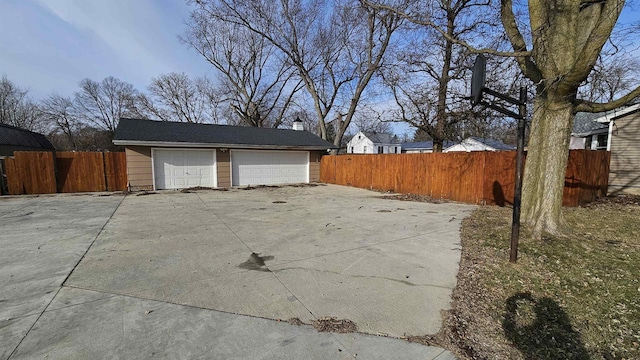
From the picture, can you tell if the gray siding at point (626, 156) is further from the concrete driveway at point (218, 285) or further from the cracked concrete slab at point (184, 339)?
the cracked concrete slab at point (184, 339)

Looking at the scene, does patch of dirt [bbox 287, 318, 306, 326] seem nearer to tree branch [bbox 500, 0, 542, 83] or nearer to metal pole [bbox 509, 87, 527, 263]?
metal pole [bbox 509, 87, 527, 263]

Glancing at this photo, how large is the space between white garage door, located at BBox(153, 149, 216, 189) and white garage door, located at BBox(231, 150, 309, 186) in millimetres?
1209

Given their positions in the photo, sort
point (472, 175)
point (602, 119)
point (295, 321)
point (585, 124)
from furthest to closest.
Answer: point (585, 124)
point (602, 119)
point (472, 175)
point (295, 321)

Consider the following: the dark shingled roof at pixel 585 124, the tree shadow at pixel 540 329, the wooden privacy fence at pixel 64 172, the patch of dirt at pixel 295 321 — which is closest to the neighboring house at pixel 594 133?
the dark shingled roof at pixel 585 124

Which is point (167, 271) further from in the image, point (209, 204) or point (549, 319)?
point (209, 204)

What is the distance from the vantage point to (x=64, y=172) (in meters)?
12.0

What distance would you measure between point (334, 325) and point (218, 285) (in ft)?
5.06

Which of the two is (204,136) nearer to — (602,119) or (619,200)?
(619,200)

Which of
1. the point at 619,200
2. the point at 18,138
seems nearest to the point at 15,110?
the point at 18,138

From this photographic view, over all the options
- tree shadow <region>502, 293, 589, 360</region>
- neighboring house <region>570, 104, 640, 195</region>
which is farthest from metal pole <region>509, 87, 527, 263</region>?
neighboring house <region>570, 104, 640, 195</region>

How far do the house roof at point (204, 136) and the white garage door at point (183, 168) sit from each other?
2.02ft

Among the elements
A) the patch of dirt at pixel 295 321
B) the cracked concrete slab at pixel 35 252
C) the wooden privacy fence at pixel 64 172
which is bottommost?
the patch of dirt at pixel 295 321

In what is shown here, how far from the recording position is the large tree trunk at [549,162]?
4512 mm

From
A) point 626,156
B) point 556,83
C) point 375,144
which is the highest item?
point 375,144
